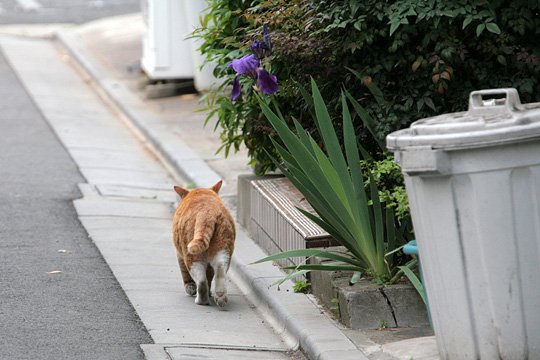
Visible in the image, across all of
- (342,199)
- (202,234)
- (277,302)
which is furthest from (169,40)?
(342,199)

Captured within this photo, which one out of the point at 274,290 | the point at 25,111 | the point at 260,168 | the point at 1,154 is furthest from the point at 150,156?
the point at 274,290

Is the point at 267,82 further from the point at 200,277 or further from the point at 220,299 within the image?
A: the point at 220,299

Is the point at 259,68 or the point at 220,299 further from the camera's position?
the point at 259,68

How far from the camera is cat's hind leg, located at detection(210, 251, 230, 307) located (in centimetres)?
709

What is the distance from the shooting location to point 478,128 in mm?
5066

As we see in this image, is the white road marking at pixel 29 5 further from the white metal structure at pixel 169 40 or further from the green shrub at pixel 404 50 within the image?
the green shrub at pixel 404 50

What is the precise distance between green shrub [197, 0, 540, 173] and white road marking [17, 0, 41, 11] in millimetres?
21857

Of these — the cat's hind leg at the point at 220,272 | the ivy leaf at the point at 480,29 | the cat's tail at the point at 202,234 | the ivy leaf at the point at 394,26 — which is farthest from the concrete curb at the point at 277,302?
the ivy leaf at the point at 480,29

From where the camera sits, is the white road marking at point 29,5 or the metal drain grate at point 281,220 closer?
the metal drain grate at point 281,220

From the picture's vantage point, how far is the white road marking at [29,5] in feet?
93.7

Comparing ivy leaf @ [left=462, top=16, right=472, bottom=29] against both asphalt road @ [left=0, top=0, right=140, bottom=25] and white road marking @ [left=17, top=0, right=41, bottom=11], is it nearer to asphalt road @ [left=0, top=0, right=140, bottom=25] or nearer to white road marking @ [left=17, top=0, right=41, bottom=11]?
asphalt road @ [left=0, top=0, right=140, bottom=25]

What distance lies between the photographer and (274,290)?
7277 mm

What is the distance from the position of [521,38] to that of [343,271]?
6.25 feet

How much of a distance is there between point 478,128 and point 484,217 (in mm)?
407
